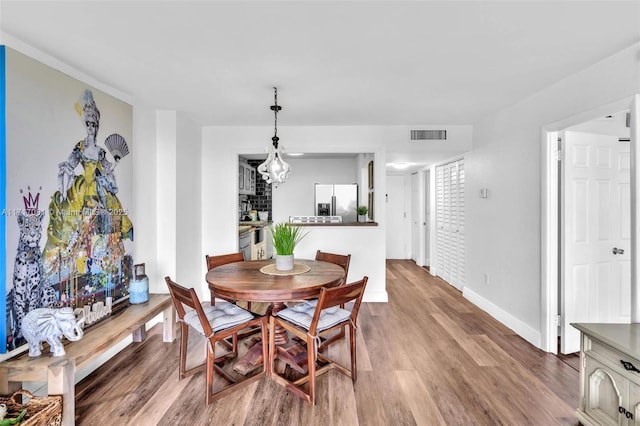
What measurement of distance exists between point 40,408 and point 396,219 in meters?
6.30

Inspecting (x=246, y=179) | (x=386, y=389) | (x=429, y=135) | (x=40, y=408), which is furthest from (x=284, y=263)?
(x=246, y=179)

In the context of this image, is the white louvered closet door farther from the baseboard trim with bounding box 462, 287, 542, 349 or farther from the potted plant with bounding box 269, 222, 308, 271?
the potted plant with bounding box 269, 222, 308, 271

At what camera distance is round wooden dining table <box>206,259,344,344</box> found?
209 cm

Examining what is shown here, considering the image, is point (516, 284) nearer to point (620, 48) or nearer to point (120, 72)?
point (620, 48)

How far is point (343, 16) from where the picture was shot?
1664mm

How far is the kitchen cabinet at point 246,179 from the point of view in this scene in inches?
218

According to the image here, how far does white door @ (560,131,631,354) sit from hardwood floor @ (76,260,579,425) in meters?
0.55

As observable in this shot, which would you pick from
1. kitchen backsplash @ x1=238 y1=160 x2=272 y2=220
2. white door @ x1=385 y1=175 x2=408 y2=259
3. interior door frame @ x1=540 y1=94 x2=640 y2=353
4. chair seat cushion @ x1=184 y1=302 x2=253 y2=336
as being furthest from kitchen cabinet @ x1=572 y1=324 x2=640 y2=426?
kitchen backsplash @ x1=238 y1=160 x2=272 y2=220

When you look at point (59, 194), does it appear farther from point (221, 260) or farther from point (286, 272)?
point (286, 272)

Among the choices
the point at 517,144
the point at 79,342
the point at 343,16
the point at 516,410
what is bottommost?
the point at 516,410

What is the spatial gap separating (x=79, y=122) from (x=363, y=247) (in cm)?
323

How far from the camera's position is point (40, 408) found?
5.32 feet

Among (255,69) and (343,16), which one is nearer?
(343,16)

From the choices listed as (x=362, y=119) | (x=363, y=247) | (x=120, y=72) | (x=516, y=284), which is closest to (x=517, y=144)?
(x=516, y=284)
